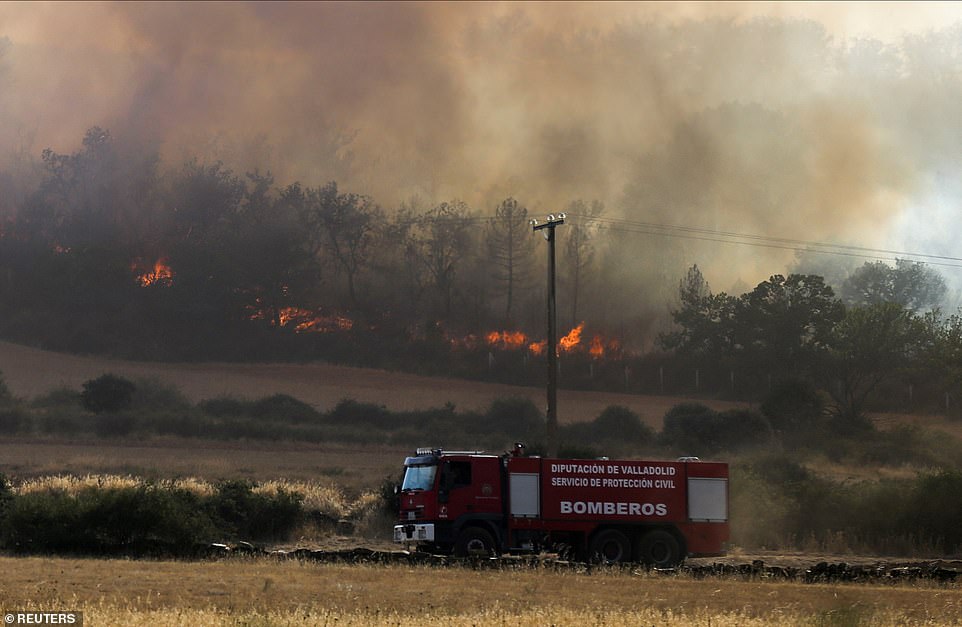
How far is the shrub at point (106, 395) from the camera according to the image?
258 feet

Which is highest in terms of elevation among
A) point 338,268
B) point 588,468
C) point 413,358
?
point 338,268

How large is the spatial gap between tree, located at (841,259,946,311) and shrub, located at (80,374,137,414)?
200 feet

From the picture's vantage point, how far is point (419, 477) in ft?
104

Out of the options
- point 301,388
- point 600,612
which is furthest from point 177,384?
point 600,612

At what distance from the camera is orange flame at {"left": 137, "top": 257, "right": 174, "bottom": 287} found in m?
107

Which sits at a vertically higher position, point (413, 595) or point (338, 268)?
point (338, 268)

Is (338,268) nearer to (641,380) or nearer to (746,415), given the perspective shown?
(641,380)

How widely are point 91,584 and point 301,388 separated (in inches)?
2752

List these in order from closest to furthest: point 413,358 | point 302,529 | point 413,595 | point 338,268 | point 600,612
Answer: point 600,612 < point 413,595 < point 302,529 < point 413,358 < point 338,268

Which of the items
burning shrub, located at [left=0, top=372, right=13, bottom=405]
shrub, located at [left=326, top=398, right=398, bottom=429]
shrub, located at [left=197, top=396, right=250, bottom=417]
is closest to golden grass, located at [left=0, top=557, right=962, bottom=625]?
shrub, located at [left=326, top=398, right=398, bottom=429]

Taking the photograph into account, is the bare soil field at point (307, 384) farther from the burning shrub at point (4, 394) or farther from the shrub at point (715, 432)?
the shrub at point (715, 432)

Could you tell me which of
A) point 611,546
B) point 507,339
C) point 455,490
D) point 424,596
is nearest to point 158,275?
point 507,339

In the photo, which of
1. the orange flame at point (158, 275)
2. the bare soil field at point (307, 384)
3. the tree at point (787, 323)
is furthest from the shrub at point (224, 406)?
the tree at point (787, 323)

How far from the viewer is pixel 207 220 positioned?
111 m
